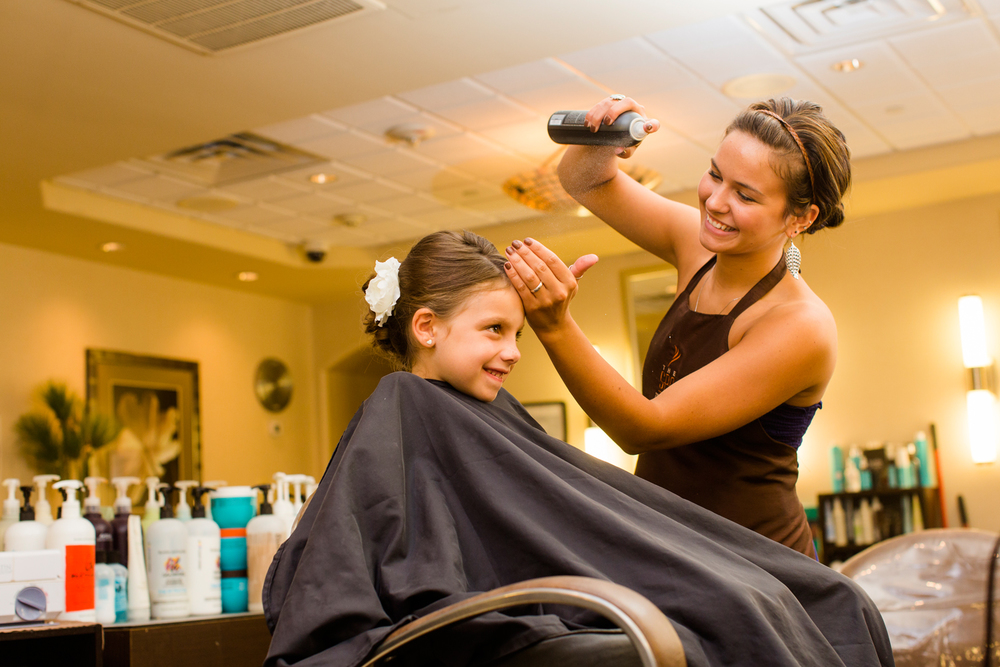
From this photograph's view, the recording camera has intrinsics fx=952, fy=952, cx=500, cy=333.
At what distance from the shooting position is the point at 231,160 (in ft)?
16.8

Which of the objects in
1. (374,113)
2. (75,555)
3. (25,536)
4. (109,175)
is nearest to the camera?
(75,555)

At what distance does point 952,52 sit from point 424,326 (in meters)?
3.63

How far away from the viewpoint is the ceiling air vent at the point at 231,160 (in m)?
4.88

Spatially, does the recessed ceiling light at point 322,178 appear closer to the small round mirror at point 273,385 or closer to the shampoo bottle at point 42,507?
the small round mirror at point 273,385

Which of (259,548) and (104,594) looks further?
(259,548)

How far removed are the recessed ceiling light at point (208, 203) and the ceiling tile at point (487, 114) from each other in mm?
1792

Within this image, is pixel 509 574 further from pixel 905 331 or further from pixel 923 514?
pixel 905 331

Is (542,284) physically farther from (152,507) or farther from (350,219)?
(350,219)

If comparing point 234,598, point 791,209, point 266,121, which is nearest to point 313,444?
point 266,121

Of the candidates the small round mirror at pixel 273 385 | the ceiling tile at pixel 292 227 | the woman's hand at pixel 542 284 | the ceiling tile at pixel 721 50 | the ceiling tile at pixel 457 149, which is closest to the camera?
the woman's hand at pixel 542 284

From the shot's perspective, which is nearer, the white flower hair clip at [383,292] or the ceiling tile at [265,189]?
the white flower hair clip at [383,292]

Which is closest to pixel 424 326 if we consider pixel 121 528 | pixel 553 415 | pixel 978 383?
pixel 121 528

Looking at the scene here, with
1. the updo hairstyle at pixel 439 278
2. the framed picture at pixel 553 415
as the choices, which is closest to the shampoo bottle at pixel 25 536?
the updo hairstyle at pixel 439 278

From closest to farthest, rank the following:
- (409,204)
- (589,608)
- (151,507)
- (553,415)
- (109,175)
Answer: (589,608)
(151,507)
(109,175)
(409,204)
(553,415)
